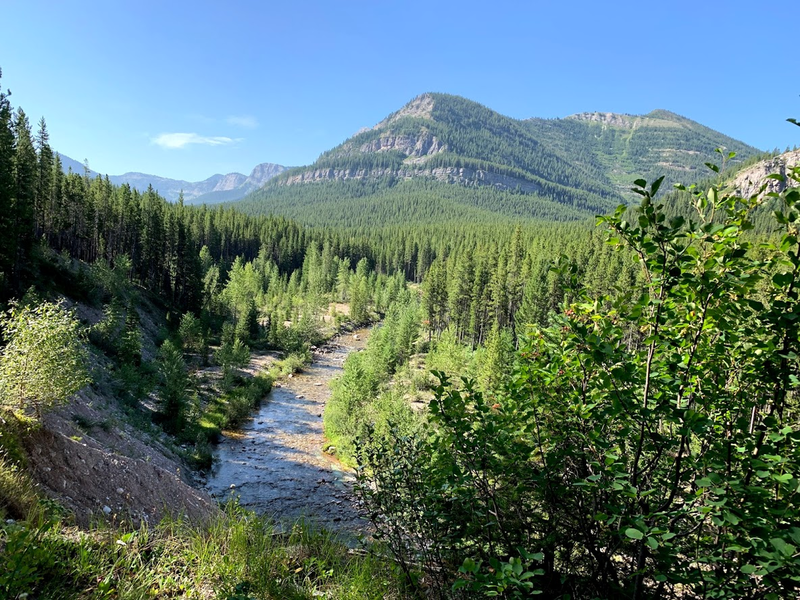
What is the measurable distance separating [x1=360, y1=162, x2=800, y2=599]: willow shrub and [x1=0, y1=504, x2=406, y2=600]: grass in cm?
135

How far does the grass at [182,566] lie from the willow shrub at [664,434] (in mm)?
1355

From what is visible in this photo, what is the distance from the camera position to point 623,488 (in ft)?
9.10

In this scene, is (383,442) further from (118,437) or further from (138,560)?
(118,437)

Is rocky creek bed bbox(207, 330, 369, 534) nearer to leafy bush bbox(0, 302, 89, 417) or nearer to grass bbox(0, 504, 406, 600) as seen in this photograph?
leafy bush bbox(0, 302, 89, 417)

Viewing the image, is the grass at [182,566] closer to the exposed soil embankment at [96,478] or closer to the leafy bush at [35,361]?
the exposed soil embankment at [96,478]

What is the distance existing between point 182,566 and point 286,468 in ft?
67.4

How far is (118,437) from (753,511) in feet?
62.7

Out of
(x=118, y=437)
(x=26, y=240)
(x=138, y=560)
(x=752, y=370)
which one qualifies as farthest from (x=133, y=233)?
(x=752, y=370)

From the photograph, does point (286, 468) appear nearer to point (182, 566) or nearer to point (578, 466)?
point (182, 566)

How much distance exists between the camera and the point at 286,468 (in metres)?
23.8

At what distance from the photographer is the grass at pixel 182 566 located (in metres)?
3.88

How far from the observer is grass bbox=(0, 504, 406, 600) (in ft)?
12.7

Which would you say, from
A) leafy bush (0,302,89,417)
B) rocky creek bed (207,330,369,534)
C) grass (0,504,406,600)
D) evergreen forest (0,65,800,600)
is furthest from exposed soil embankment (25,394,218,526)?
rocky creek bed (207,330,369,534)

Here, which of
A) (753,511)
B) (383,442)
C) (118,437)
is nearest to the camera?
(753,511)
